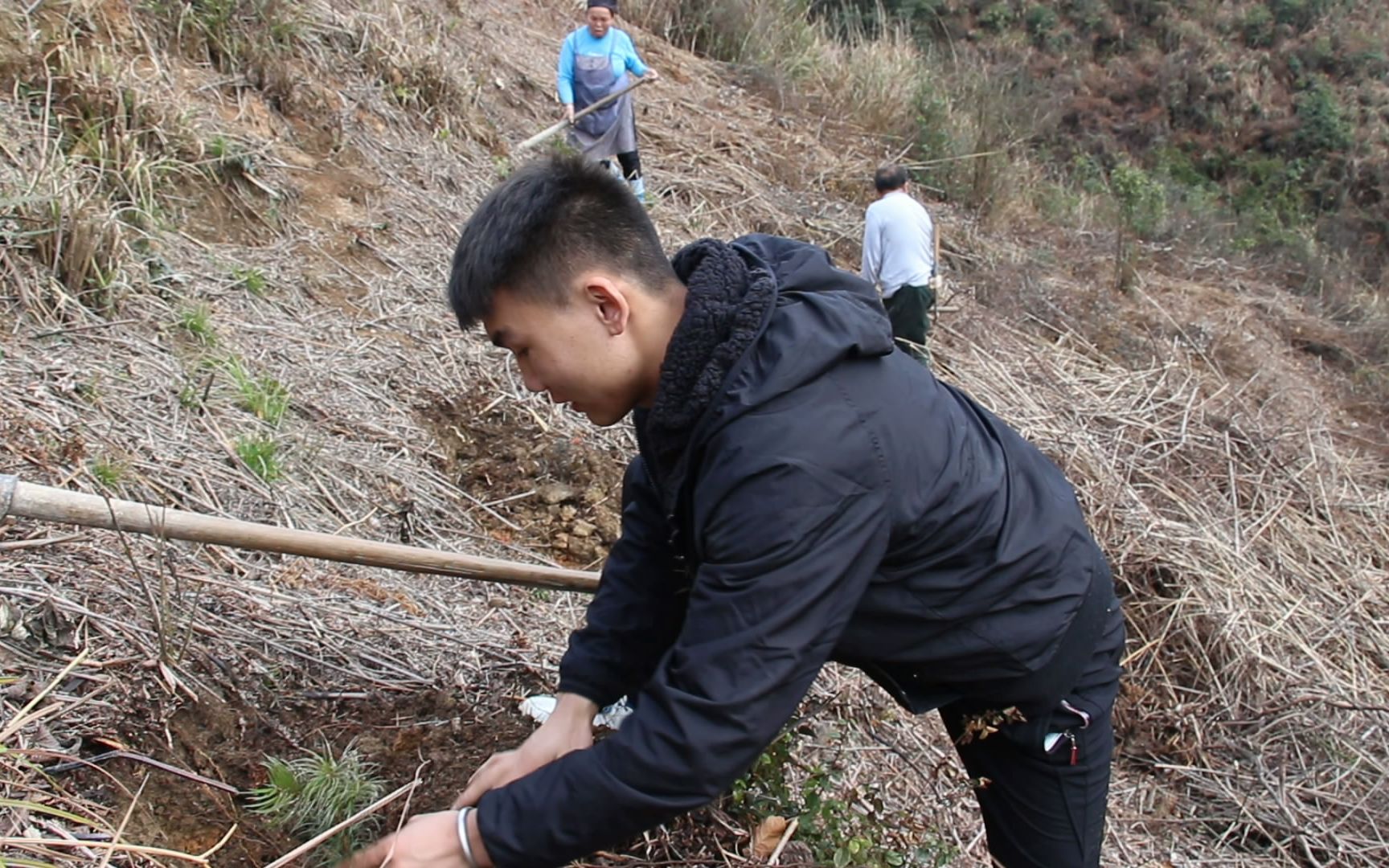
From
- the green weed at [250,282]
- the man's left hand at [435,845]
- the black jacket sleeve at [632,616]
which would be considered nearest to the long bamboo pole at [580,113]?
the green weed at [250,282]

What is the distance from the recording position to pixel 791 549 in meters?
1.42

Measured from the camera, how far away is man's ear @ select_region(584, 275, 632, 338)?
1604 mm

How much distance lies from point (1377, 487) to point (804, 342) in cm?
720

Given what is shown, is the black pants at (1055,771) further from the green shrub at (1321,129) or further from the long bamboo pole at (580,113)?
the green shrub at (1321,129)

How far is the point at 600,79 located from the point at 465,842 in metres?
6.99

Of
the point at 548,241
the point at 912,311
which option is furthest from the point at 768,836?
the point at 912,311

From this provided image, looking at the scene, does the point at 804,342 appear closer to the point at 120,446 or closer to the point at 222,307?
the point at 120,446

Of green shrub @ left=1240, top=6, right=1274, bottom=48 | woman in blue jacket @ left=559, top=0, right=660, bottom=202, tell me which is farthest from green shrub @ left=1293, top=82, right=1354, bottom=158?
woman in blue jacket @ left=559, top=0, right=660, bottom=202

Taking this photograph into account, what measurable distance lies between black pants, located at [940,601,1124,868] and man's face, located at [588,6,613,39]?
6498 millimetres

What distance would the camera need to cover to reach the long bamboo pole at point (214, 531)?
1.98 meters

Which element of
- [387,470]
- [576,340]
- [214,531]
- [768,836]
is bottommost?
[387,470]

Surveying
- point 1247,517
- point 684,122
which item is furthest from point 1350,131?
point 1247,517

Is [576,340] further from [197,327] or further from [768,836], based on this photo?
[197,327]

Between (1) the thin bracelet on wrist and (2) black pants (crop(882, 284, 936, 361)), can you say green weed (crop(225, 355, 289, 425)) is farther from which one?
(2) black pants (crop(882, 284, 936, 361))
